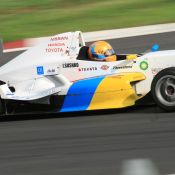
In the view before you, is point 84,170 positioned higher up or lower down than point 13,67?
lower down

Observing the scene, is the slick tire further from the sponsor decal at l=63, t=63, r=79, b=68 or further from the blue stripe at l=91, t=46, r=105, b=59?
the sponsor decal at l=63, t=63, r=79, b=68

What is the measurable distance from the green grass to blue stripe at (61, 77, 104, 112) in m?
8.79

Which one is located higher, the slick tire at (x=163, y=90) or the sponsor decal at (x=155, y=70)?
the sponsor decal at (x=155, y=70)

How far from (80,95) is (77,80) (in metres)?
0.36

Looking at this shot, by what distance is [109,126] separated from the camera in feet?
25.0

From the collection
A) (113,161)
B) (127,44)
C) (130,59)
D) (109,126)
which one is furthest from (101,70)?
(127,44)

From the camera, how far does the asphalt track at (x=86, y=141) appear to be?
585 centimetres

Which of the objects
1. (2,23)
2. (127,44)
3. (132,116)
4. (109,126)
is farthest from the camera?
(2,23)

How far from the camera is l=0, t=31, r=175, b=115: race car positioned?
26.9 ft

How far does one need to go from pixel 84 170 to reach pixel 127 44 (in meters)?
9.70

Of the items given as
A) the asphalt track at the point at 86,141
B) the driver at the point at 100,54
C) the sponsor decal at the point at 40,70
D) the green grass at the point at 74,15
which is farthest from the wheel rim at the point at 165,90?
the green grass at the point at 74,15

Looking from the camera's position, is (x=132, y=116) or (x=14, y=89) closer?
(x=132, y=116)

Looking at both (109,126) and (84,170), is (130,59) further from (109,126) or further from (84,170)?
(84,170)

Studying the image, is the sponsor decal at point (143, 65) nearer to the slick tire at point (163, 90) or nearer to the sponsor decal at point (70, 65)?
the slick tire at point (163, 90)
